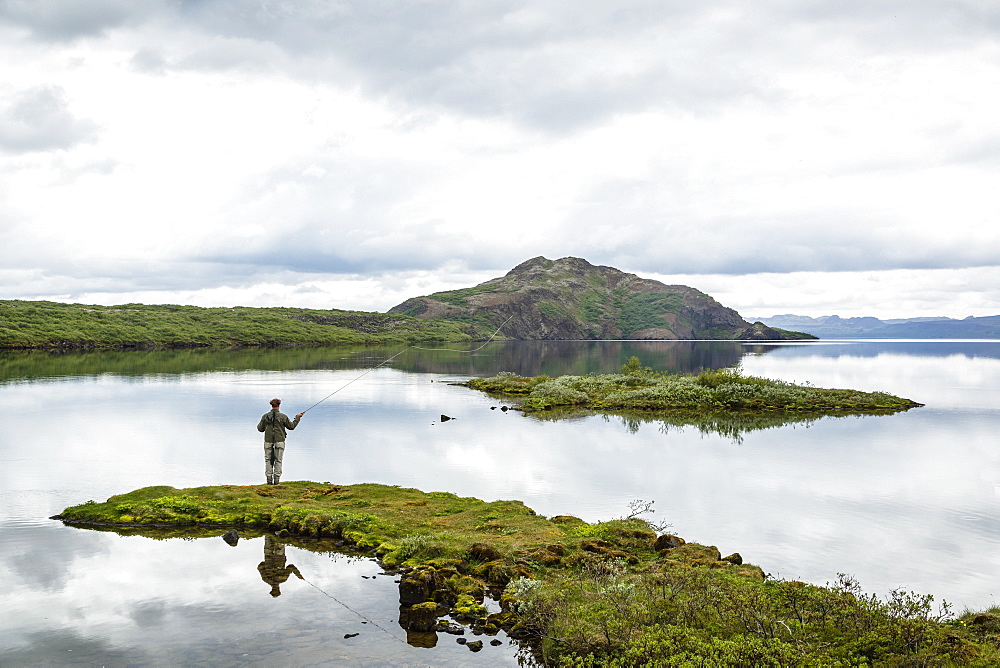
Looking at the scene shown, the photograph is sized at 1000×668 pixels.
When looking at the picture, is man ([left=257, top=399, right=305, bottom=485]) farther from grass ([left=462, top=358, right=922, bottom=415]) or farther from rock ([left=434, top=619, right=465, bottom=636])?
grass ([left=462, top=358, right=922, bottom=415])

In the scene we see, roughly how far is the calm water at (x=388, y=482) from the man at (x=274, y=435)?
2.87 m

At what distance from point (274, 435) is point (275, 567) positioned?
8273mm

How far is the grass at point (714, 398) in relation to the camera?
5422 centimetres

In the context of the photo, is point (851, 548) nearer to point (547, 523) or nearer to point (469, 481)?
point (547, 523)

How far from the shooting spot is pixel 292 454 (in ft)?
108

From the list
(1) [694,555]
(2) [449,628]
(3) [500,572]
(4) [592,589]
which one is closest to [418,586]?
(2) [449,628]

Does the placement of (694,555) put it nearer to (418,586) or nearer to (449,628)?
(449,628)

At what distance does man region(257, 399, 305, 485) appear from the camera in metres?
23.5

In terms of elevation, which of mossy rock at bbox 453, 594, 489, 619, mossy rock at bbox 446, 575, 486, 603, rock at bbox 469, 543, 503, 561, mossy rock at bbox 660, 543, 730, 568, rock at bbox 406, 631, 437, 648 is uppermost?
rock at bbox 469, 543, 503, 561

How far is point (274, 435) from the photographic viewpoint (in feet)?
78.3

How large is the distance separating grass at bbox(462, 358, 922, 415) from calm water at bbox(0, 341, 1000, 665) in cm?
505

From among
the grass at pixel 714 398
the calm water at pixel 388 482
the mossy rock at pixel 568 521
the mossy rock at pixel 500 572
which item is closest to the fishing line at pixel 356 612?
the calm water at pixel 388 482

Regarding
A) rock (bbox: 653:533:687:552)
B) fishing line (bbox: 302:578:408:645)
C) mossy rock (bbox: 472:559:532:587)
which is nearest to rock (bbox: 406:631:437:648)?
fishing line (bbox: 302:578:408:645)

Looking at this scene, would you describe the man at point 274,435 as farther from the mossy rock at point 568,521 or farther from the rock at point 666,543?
the rock at point 666,543
